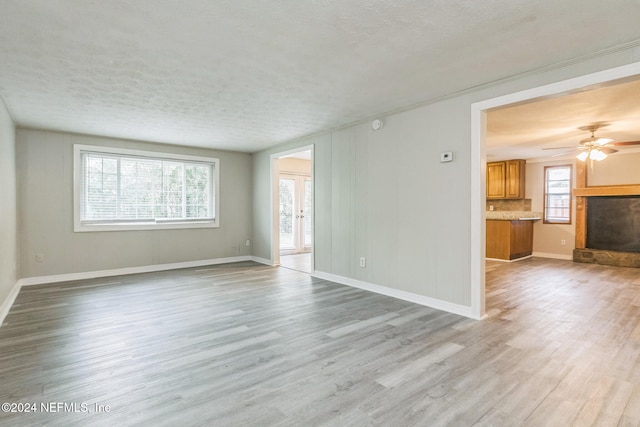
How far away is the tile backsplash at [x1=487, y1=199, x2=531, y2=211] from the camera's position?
26.4 ft

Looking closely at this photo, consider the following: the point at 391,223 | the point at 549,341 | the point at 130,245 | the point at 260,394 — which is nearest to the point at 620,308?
the point at 549,341

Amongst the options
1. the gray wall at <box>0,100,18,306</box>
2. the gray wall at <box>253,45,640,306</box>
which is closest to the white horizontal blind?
the gray wall at <box>0,100,18,306</box>

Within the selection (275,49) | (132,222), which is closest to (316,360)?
(275,49)

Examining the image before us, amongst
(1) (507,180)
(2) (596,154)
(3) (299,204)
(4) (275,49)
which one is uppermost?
(4) (275,49)

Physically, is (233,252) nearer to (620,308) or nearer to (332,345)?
(332,345)

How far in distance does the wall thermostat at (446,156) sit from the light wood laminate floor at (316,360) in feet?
5.44

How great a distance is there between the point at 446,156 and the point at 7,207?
202 inches

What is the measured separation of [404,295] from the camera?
3990 millimetres

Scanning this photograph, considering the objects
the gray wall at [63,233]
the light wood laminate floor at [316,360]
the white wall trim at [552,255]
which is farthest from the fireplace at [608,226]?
the gray wall at [63,233]

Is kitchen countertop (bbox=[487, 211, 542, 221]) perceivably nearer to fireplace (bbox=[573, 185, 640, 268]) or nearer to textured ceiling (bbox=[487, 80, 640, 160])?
fireplace (bbox=[573, 185, 640, 268])

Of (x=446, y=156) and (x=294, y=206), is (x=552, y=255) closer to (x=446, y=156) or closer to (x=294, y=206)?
(x=446, y=156)

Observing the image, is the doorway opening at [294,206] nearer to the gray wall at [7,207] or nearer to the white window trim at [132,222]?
the white window trim at [132,222]

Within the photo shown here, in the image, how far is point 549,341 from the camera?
2750mm

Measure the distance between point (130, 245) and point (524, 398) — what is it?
19.4 ft
